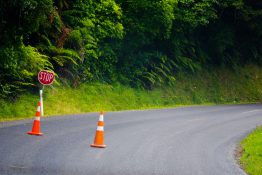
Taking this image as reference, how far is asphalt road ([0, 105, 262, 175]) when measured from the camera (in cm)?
984

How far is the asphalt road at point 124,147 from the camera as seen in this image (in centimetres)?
984

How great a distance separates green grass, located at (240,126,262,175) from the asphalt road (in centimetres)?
28

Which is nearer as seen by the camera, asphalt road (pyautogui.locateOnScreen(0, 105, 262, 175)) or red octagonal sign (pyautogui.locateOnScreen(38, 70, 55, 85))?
asphalt road (pyautogui.locateOnScreen(0, 105, 262, 175))

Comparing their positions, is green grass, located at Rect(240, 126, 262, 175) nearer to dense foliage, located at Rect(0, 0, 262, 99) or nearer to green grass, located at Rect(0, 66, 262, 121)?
green grass, located at Rect(0, 66, 262, 121)

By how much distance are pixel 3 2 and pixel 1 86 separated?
4.02 meters

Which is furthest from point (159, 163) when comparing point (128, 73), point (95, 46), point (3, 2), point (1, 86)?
point (128, 73)

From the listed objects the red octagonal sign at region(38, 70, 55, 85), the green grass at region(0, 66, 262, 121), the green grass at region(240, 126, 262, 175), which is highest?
the red octagonal sign at region(38, 70, 55, 85)

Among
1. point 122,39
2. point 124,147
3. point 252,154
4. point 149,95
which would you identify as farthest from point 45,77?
point 149,95

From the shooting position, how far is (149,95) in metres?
29.6

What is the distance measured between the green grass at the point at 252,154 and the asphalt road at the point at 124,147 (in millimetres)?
282

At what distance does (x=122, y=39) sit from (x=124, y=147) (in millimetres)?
17536

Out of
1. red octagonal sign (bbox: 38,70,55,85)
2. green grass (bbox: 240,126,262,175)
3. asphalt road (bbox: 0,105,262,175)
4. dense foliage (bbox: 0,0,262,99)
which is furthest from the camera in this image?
red octagonal sign (bbox: 38,70,55,85)

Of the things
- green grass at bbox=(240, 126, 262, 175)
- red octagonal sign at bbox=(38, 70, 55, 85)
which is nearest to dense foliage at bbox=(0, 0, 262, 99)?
red octagonal sign at bbox=(38, 70, 55, 85)

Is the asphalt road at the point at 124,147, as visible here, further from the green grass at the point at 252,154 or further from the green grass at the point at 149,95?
the green grass at the point at 149,95
